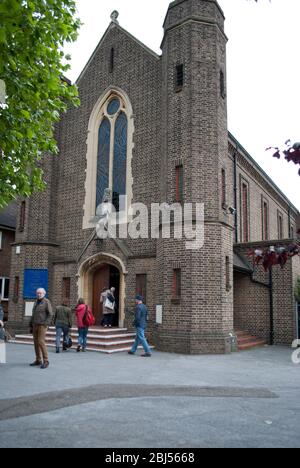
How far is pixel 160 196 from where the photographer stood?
1666 cm

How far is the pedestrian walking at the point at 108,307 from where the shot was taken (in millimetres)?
16683

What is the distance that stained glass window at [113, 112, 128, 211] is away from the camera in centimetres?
1869

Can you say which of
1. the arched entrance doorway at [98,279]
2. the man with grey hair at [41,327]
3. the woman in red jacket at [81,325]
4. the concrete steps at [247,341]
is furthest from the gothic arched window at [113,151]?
the man with grey hair at [41,327]

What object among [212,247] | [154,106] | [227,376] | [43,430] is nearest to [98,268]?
[212,247]

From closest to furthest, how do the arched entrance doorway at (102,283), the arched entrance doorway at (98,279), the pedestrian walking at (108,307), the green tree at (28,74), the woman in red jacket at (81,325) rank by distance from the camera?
the green tree at (28,74)
the woman in red jacket at (81,325)
the pedestrian walking at (108,307)
the arched entrance doorway at (98,279)
the arched entrance doorway at (102,283)

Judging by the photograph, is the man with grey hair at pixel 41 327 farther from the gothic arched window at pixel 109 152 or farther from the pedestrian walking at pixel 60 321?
the gothic arched window at pixel 109 152

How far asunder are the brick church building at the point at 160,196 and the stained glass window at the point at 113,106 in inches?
2.1

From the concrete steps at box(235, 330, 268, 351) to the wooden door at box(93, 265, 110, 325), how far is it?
5.74m

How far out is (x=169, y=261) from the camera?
594 inches

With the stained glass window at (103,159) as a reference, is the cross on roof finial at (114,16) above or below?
above

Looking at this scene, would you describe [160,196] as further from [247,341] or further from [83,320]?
[247,341]

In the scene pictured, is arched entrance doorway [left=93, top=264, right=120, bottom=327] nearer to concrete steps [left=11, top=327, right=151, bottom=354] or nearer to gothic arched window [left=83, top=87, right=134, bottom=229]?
concrete steps [left=11, top=327, right=151, bottom=354]

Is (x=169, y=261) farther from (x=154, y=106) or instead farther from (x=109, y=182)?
(x=154, y=106)

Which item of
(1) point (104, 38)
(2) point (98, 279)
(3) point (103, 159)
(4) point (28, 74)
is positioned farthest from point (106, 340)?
(1) point (104, 38)
